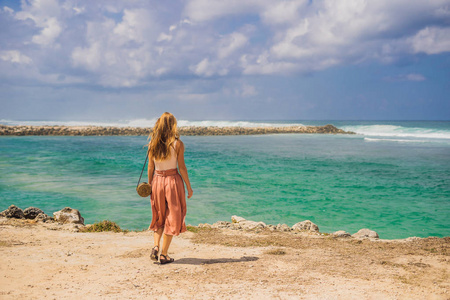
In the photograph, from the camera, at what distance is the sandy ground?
456 centimetres

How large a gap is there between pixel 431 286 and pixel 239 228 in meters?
4.74

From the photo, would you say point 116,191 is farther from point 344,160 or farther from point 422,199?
point 344,160

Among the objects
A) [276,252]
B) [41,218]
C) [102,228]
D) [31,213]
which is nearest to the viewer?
[276,252]

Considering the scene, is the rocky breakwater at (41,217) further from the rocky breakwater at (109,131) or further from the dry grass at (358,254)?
the rocky breakwater at (109,131)

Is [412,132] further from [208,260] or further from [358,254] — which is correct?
[208,260]

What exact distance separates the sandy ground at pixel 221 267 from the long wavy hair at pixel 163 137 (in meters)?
1.83

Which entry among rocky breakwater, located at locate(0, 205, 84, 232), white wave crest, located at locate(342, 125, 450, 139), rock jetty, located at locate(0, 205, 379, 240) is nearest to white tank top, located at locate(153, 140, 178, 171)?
rock jetty, located at locate(0, 205, 379, 240)

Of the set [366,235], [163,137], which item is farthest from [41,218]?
[366,235]

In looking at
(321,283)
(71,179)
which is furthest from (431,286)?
(71,179)

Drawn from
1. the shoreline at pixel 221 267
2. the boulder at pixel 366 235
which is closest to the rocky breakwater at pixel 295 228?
the boulder at pixel 366 235

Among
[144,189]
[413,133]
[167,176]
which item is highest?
[413,133]

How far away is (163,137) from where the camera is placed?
204 inches

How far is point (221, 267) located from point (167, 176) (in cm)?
173

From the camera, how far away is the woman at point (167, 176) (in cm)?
516
